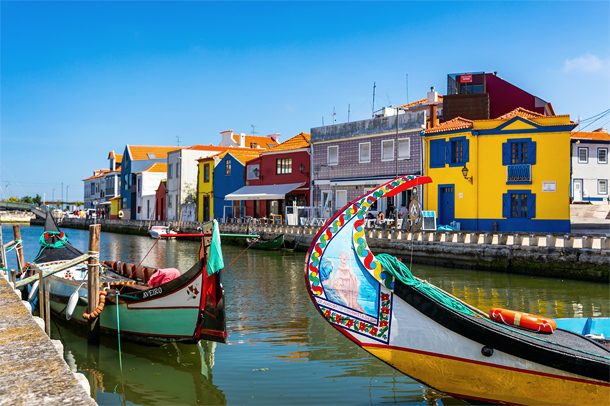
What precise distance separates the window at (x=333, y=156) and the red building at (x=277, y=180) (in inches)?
87.1

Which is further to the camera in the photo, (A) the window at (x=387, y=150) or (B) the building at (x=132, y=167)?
(B) the building at (x=132, y=167)

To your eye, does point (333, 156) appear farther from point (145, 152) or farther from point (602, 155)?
point (145, 152)

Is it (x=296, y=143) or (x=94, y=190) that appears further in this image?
(x=94, y=190)

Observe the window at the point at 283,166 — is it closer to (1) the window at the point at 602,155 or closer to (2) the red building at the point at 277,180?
(2) the red building at the point at 277,180

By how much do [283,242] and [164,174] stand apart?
32753 millimetres

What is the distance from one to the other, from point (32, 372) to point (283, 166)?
110ft

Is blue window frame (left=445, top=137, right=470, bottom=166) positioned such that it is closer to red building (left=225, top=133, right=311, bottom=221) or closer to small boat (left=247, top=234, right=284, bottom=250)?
small boat (left=247, top=234, right=284, bottom=250)

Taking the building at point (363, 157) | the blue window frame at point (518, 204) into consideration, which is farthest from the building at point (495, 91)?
the blue window frame at point (518, 204)

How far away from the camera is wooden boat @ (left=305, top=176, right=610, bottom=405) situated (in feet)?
18.2

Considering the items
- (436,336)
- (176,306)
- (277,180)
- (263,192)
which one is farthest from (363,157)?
(436,336)

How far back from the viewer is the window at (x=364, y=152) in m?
31.7

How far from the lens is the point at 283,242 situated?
30.8 meters

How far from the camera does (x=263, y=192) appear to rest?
124ft

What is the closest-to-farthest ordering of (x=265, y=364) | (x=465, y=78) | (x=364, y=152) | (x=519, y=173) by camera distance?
(x=265, y=364)
(x=519, y=173)
(x=364, y=152)
(x=465, y=78)
